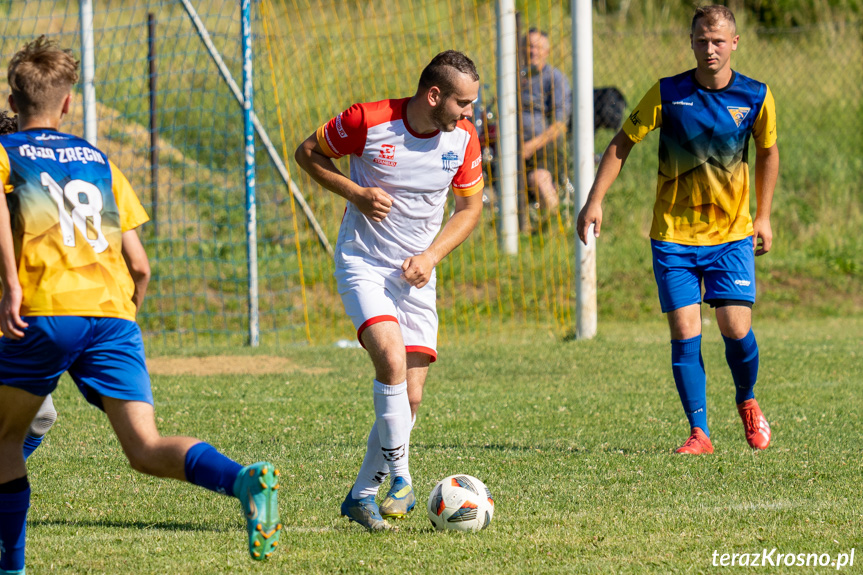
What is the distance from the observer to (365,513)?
4309 mm

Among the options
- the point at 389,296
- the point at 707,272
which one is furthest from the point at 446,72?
the point at 707,272

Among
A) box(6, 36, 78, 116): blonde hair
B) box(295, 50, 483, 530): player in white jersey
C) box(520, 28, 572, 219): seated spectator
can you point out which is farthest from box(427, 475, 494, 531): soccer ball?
box(520, 28, 572, 219): seated spectator

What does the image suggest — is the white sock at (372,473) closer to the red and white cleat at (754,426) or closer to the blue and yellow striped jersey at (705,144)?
the blue and yellow striped jersey at (705,144)

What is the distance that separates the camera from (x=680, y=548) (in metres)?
3.88

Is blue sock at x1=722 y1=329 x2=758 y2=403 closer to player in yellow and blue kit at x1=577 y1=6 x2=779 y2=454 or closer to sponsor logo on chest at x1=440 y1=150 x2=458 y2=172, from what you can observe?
player in yellow and blue kit at x1=577 y1=6 x2=779 y2=454

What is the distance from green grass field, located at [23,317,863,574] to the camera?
389 centimetres

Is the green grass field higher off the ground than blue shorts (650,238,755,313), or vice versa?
blue shorts (650,238,755,313)

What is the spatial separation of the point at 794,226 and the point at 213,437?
35.7 ft

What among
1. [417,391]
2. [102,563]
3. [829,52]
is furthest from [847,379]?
[829,52]

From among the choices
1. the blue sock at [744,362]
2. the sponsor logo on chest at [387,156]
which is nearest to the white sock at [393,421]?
the sponsor logo on chest at [387,156]

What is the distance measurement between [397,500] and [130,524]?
1114 mm

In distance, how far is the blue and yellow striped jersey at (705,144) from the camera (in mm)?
5711

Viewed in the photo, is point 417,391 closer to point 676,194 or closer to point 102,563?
point 102,563

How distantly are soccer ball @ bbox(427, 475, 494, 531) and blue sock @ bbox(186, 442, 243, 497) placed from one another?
3.67 ft
